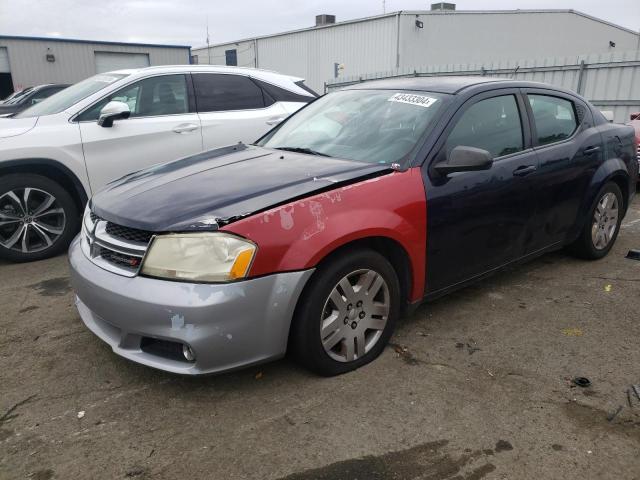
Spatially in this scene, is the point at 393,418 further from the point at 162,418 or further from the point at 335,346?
the point at 162,418

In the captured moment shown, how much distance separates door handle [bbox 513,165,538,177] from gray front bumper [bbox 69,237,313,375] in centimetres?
182

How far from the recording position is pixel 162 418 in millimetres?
2574

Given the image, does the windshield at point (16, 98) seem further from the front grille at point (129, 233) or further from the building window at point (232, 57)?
the building window at point (232, 57)

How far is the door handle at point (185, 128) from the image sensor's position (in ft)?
17.7

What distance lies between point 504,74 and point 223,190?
12.2 m

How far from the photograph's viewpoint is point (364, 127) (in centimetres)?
354

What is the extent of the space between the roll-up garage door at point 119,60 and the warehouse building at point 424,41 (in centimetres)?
645

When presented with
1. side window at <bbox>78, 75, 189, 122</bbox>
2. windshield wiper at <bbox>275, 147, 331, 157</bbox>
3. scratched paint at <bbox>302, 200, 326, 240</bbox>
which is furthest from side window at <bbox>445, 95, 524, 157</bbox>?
side window at <bbox>78, 75, 189, 122</bbox>

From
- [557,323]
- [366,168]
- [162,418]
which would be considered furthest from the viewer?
[557,323]

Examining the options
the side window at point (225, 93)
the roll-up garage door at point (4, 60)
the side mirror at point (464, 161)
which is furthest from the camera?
the roll-up garage door at point (4, 60)

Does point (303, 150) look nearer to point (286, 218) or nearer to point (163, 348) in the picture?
point (286, 218)

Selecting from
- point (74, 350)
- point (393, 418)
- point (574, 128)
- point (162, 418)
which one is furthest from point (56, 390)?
point (574, 128)

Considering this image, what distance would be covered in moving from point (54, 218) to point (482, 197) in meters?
3.78

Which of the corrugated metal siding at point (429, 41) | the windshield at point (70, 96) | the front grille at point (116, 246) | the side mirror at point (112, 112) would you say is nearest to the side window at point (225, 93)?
the windshield at point (70, 96)
